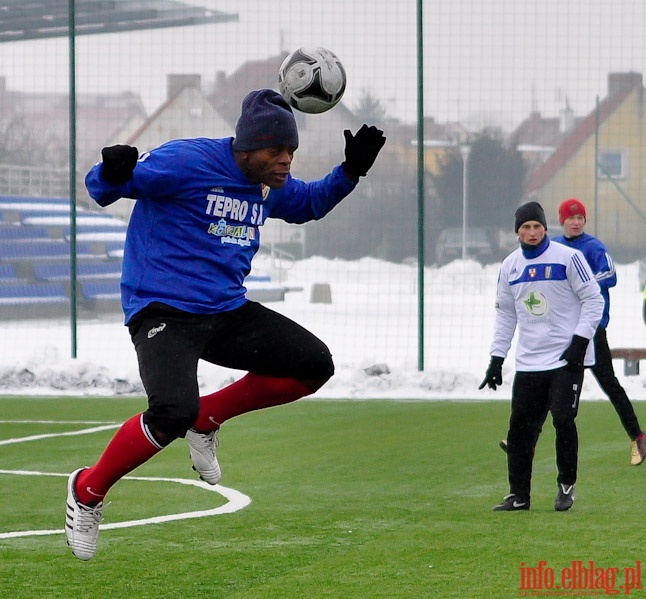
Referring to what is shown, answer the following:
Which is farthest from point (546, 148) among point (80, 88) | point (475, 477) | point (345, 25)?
point (475, 477)

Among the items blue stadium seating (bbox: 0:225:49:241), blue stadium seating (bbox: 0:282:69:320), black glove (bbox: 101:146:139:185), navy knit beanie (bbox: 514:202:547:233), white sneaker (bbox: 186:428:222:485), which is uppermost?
black glove (bbox: 101:146:139:185)

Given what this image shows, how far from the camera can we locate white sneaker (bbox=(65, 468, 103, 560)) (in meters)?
5.72

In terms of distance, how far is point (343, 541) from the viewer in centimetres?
667

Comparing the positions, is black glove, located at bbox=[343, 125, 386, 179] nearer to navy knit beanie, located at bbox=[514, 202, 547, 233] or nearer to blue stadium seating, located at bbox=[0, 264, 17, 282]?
navy knit beanie, located at bbox=[514, 202, 547, 233]

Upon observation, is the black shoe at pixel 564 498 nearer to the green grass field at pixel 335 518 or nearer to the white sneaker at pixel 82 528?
the green grass field at pixel 335 518

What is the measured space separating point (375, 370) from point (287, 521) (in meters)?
7.76

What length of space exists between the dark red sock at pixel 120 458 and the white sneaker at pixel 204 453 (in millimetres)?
541

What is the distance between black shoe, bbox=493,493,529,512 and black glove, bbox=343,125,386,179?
236cm

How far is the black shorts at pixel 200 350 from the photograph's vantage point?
18.7ft

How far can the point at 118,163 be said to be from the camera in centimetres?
552

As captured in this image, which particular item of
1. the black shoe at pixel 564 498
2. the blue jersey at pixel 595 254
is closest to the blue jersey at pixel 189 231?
the black shoe at pixel 564 498

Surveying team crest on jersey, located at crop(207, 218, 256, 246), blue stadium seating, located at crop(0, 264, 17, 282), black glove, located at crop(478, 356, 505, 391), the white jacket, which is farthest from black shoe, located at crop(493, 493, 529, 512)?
blue stadium seating, located at crop(0, 264, 17, 282)

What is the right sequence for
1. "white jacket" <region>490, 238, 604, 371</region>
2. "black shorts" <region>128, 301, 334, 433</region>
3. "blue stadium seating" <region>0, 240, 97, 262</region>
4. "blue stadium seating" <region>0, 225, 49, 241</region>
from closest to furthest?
1. "black shorts" <region>128, 301, 334, 433</region>
2. "white jacket" <region>490, 238, 604, 371</region>
3. "blue stadium seating" <region>0, 240, 97, 262</region>
4. "blue stadium seating" <region>0, 225, 49, 241</region>

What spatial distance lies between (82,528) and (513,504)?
2832 mm
